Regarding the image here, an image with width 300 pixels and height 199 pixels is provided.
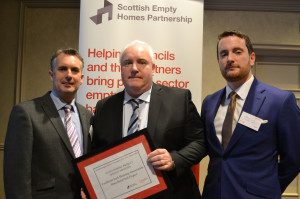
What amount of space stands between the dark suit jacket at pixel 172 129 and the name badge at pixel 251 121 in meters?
0.29

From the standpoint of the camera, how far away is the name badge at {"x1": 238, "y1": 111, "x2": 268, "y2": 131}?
2.02m

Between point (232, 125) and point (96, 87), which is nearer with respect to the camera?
point (232, 125)

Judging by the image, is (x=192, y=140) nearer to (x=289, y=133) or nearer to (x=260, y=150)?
(x=260, y=150)

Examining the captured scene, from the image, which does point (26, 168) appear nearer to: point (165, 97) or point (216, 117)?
point (165, 97)

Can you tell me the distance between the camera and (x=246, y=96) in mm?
2158

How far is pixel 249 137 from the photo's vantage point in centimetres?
203

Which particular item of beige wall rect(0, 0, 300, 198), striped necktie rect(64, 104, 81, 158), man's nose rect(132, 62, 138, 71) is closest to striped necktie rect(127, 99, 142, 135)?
man's nose rect(132, 62, 138, 71)

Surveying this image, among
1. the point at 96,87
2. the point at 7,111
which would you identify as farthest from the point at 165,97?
the point at 7,111

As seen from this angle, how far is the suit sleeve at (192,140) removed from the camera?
80.7 inches

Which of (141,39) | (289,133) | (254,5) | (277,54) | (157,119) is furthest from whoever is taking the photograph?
(277,54)

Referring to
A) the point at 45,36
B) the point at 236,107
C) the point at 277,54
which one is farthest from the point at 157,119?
the point at 277,54

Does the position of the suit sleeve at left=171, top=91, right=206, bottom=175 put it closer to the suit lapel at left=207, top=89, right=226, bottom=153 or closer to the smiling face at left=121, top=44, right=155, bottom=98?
the suit lapel at left=207, top=89, right=226, bottom=153

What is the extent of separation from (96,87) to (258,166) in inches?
64.3

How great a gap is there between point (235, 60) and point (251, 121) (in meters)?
0.38
